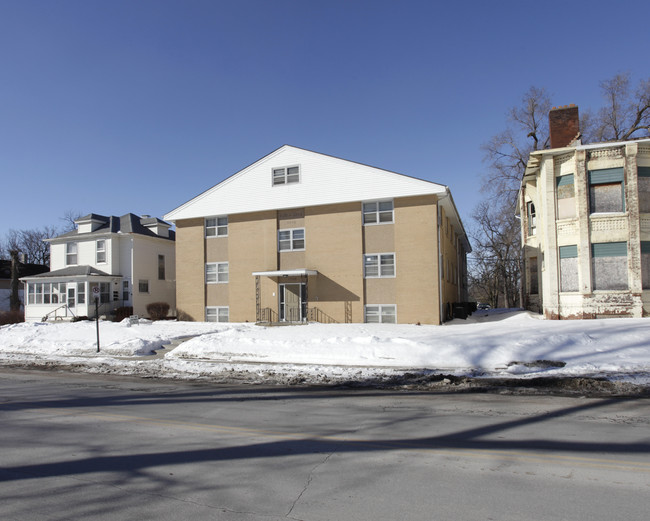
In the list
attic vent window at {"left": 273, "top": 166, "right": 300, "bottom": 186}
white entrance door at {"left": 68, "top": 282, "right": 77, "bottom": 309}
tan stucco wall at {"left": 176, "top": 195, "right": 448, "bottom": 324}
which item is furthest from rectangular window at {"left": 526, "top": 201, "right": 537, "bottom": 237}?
white entrance door at {"left": 68, "top": 282, "right": 77, "bottom": 309}

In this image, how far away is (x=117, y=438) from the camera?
254 inches

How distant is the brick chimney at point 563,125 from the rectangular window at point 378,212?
877 cm

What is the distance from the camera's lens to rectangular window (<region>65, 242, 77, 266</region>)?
3462cm

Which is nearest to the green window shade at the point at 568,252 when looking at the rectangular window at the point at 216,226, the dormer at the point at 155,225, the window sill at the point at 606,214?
the window sill at the point at 606,214

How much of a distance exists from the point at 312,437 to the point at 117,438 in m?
2.67

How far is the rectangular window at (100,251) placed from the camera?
33.4 metres

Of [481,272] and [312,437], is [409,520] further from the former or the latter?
[481,272]

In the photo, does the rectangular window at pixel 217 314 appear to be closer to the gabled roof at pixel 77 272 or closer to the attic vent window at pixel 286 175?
the attic vent window at pixel 286 175

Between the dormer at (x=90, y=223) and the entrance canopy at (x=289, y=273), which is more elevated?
the dormer at (x=90, y=223)

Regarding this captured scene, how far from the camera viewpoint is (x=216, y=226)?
28.0 metres

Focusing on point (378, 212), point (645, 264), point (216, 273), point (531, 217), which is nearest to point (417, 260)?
point (378, 212)

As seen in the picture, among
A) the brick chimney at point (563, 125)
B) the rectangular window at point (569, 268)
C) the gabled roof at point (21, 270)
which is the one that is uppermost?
the brick chimney at point (563, 125)

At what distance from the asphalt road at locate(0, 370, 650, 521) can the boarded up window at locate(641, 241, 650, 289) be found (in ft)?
46.8

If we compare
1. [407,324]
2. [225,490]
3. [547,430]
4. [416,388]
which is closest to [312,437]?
[225,490]
